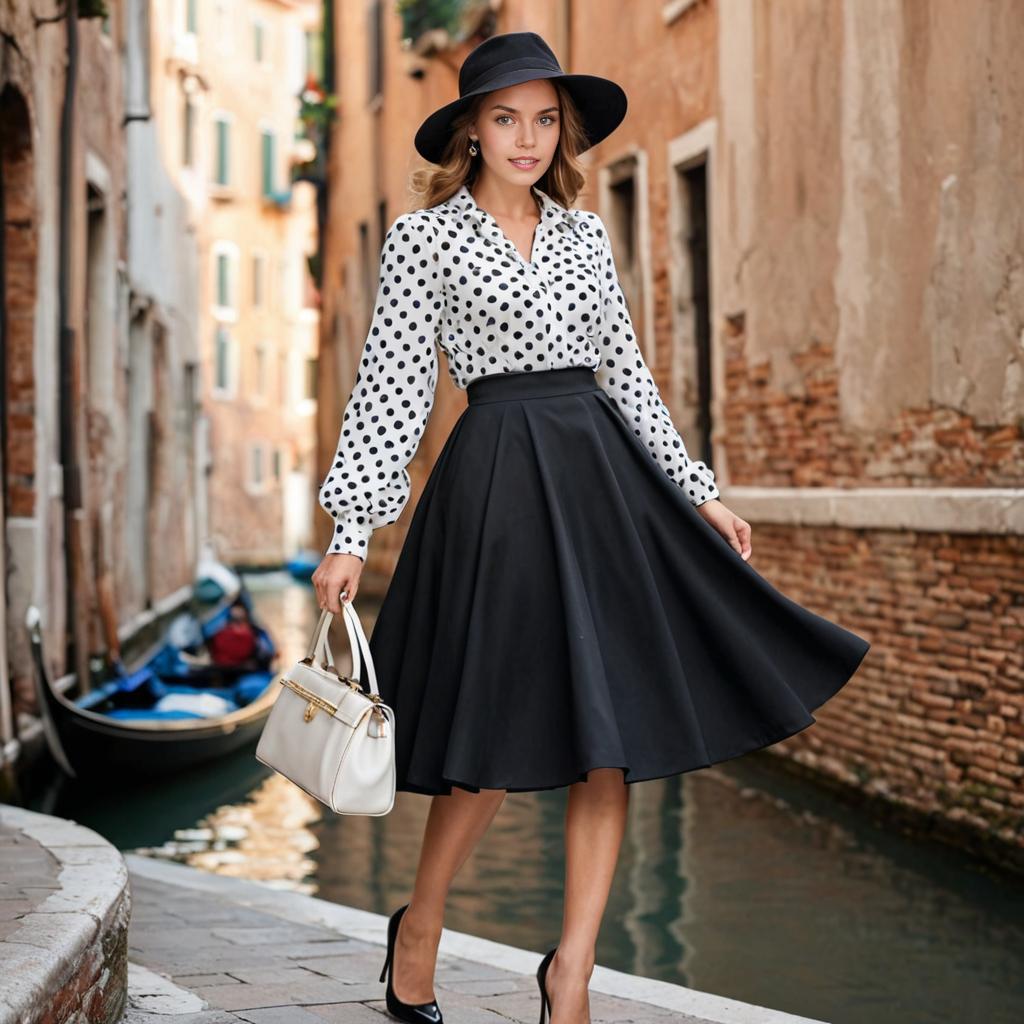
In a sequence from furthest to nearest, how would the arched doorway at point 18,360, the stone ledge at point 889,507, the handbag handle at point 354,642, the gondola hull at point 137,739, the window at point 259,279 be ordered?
the window at point 259,279, the arched doorway at point 18,360, the gondola hull at point 137,739, the stone ledge at point 889,507, the handbag handle at point 354,642

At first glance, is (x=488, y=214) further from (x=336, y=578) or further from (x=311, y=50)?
(x=311, y=50)

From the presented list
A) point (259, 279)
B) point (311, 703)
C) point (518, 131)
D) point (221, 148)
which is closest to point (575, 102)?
point (518, 131)

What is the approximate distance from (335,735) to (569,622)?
1.27ft

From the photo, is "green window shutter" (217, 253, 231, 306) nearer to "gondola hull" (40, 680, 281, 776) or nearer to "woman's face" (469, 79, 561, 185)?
"gondola hull" (40, 680, 281, 776)

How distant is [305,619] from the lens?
1864 centimetres

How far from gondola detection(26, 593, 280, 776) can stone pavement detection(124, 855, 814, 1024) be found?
2.85 m

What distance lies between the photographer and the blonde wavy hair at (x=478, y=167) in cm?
296

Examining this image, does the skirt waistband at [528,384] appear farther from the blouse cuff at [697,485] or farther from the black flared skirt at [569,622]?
the blouse cuff at [697,485]

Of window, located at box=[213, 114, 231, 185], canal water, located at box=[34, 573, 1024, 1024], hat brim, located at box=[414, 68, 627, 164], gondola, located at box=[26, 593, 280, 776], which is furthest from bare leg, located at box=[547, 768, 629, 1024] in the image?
window, located at box=[213, 114, 231, 185]

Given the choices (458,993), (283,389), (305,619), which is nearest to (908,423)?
(458,993)

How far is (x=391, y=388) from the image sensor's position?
2883mm

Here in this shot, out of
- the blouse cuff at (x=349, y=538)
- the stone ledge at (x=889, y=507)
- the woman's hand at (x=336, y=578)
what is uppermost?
the stone ledge at (x=889, y=507)

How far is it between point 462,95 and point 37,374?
5.79 meters

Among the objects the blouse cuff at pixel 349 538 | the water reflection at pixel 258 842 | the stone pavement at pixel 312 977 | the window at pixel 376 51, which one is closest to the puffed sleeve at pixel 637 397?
the blouse cuff at pixel 349 538
